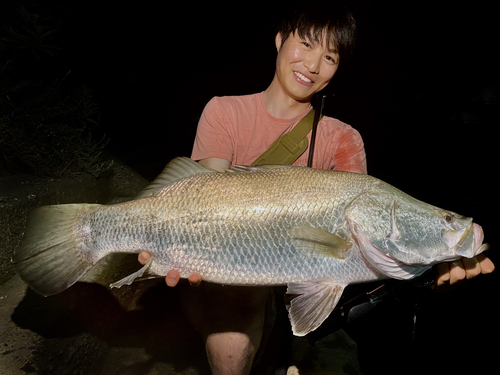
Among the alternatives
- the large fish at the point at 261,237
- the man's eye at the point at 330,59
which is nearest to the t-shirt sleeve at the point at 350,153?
the man's eye at the point at 330,59

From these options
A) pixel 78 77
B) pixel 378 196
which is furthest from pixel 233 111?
pixel 78 77

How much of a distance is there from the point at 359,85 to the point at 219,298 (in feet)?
68.7

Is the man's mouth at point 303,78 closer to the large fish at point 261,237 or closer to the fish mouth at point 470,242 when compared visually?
the large fish at point 261,237

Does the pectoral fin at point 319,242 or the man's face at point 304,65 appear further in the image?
the man's face at point 304,65

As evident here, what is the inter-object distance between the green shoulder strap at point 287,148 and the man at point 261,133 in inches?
5.1

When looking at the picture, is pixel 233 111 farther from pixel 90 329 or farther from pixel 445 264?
pixel 90 329

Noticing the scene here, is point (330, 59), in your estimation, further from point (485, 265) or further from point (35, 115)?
point (35, 115)

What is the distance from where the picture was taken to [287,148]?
2.61 meters

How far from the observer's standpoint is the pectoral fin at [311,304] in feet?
6.07

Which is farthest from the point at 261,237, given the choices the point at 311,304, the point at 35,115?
the point at 35,115

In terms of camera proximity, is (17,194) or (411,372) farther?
(411,372)

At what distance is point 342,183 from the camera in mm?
1972

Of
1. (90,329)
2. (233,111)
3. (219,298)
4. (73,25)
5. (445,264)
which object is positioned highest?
(73,25)

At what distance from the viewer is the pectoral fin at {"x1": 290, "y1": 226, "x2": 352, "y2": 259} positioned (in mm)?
1844
